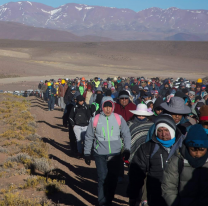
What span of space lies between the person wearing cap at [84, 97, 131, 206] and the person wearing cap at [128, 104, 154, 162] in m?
0.12

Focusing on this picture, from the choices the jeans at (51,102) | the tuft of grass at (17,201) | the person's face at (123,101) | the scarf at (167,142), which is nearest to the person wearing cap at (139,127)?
the person's face at (123,101)

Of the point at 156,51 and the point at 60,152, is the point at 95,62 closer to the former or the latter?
the point at 156,51

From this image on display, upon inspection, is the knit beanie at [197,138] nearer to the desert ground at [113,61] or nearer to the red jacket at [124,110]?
the red jacket at [124,110]

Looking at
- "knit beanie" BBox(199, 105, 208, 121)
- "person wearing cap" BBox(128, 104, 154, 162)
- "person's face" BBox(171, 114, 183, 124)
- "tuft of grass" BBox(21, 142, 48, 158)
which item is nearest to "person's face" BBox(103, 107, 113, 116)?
"person wearing cap" BBox(128, 104, 154, 162)

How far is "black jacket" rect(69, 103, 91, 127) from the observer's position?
29.6 ft

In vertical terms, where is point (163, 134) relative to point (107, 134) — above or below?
above

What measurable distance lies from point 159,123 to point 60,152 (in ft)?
23.3

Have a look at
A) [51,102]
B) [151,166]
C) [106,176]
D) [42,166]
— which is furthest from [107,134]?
[51,102]

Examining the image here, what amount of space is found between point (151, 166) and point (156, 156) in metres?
0.13

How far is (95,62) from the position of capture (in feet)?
308

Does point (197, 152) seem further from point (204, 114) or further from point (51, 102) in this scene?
point (51, 102)

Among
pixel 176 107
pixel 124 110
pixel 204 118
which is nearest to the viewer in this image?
pixel 204 118

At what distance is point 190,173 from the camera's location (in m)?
3.17

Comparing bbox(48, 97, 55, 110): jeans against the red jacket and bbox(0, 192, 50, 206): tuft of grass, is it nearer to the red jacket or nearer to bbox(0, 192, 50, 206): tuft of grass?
the red jacket
